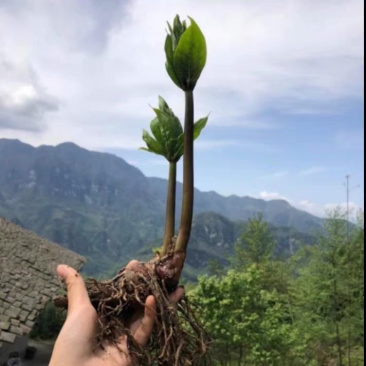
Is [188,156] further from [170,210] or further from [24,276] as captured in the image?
[24,276]

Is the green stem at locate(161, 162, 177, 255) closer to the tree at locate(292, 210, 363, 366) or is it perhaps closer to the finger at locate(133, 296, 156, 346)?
the finger at locate(133, 296, 156, 346)

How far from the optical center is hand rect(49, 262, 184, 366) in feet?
6.31

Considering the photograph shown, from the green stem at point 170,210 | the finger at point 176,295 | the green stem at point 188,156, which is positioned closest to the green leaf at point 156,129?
the green stem at point 170,210

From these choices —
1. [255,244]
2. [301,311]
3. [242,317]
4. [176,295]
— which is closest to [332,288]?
[301,311]

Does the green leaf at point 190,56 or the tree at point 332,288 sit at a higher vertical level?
the green leaf at point 190,56

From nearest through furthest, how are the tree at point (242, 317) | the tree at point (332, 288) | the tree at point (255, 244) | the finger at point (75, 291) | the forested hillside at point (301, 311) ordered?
the finger at point (75, 291) < the tree at point (242, 317) < the forested hillside at point (301, 311) < the tree at point (332, 288) < the tree at point (255, 244)

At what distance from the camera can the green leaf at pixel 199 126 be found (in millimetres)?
2102

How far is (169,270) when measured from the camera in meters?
2.07

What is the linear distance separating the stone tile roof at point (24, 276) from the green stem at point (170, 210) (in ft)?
27.2

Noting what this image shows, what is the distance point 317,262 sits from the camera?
1509 centimetres

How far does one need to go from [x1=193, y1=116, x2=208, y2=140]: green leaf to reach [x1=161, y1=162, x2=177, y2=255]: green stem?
0.59 ft

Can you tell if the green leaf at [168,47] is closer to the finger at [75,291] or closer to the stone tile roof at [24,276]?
the finger at [75,291]

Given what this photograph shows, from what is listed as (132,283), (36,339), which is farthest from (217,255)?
(132,283)

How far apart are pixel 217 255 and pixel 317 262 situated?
167792 millimetres
